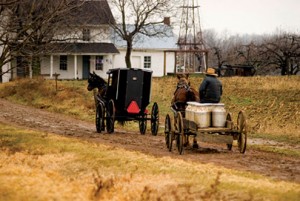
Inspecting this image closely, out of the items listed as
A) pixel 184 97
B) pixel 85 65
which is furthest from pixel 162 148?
pixel 85 65

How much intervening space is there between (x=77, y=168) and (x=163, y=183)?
2974 mm

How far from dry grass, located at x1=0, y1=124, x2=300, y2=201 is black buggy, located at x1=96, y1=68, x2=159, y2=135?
19.5 feet

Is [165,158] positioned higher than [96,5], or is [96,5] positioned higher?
[96,5]

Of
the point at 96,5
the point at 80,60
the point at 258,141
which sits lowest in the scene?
the point at 258,141

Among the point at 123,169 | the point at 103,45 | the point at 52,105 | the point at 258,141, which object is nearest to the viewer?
the point at 123,169

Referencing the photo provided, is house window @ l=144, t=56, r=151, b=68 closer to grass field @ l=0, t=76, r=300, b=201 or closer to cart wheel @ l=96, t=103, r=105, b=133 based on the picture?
grass field @ l=0, t=76, r=300, b=201

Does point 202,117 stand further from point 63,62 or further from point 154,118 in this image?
point 63,62

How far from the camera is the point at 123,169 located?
13.4m

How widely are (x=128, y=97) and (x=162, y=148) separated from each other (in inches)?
178

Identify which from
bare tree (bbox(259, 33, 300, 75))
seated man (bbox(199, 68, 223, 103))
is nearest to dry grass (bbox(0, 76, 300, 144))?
seated man (bbox(199, 68, 223, 103))

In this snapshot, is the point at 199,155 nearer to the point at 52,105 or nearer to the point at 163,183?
the point at 163,183

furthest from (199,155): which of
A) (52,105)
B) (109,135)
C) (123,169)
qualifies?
(52,105)

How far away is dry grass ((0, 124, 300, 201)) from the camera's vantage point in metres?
10.6

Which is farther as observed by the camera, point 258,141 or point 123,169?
point 258,141
